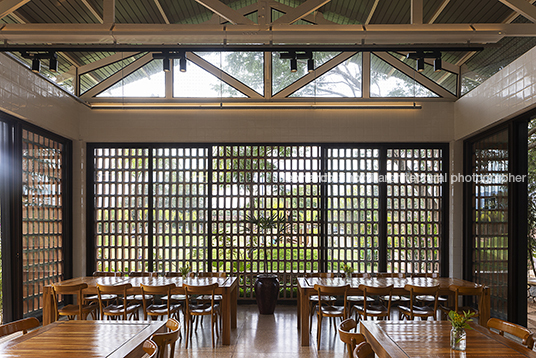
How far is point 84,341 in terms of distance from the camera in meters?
3.20

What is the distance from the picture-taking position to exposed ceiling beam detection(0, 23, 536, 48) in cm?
488

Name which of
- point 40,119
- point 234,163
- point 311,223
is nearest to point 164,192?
point 234,163

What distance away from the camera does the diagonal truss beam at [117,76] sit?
8.11 metres

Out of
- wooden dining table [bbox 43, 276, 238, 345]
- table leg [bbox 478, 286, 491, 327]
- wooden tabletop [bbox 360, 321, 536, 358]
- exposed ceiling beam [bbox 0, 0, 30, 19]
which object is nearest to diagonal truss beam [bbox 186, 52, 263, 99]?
exposed ceiling beam [bbox 0, 0, 30, 19]

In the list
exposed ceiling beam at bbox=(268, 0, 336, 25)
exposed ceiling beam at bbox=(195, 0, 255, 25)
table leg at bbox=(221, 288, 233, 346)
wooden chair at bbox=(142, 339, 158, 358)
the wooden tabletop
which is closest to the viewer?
wooden chair at bbox=(142, 339, 158, 358)

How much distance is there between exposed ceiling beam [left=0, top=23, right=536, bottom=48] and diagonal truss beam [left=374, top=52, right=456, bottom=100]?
3.00 meters

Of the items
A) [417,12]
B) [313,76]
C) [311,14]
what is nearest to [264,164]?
[313,76]

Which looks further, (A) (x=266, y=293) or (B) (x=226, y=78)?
(B) (x=226, y=78)

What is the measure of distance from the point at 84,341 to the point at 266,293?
437 centimetres

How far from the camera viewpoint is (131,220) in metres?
8.22

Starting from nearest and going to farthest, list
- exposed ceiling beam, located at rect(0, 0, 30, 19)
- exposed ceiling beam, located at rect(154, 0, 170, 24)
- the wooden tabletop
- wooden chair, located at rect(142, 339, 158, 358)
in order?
wooden chair, located at rect(142, 339, 158, 358) → the wooden tabletop → exposed ceiling beam, located at rect(0, 0, 30, 19) → exposed ceiling beam, located at rect(154, 0, 170, 24)

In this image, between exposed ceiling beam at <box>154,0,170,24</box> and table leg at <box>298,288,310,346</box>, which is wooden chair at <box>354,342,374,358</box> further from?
exposed ceiling beam at <box>154,0,170,24</box>

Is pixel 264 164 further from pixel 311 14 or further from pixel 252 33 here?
pixel 252 33

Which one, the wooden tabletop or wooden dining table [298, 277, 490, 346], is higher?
the wooden tabletop
